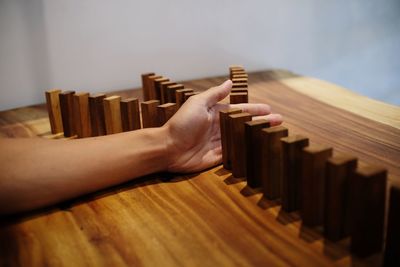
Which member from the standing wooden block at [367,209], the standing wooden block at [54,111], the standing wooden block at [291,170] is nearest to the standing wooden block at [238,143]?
the standing wooden block at [291,170]

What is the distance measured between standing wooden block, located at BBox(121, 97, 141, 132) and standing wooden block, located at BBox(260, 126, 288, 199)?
312 mm

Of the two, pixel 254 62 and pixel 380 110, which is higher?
pixel 254 62

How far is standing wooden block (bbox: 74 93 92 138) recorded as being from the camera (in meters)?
0.86

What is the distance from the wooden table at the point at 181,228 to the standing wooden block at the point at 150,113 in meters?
0.13

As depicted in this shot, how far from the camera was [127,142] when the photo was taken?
2.15ft

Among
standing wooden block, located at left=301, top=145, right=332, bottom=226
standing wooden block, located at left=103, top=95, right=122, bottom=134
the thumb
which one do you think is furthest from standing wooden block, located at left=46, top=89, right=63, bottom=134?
standing wooden block, located at left=301, top=145, right=332, bottom=226

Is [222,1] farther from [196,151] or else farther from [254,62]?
[196,151]

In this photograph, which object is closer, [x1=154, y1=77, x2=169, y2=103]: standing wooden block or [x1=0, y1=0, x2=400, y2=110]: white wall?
[x1=154, y1=77, x2=169, y2=103]: standing wooden block

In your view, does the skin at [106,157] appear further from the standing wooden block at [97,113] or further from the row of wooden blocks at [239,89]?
the standing wooden block at [97,113]

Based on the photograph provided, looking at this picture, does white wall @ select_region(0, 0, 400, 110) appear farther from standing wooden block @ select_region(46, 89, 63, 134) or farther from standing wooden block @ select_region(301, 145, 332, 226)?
standing wooden block @ select_region(301, 145, 332, 226)

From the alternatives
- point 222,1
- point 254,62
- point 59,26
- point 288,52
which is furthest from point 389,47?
point 59,26

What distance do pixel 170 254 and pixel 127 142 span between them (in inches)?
9.5

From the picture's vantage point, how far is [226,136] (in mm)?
664

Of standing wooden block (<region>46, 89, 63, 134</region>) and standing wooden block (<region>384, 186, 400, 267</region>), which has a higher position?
standing wooden block (<region>46, 89, 63, 134</region>)
